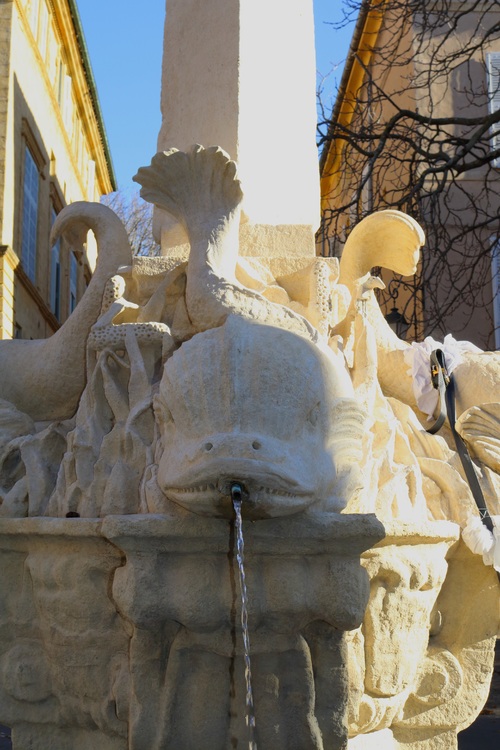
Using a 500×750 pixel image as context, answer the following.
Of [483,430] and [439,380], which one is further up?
[439,380]

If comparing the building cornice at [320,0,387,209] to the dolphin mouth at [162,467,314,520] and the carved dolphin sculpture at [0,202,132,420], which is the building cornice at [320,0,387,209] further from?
the dolphin mouth at [162,467,314,520]

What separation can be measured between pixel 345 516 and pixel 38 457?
47.3 inches

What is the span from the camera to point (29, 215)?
13828mm

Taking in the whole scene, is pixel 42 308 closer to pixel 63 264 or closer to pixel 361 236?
pixel 63 264

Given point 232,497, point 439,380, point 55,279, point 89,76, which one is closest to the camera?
point 232,497

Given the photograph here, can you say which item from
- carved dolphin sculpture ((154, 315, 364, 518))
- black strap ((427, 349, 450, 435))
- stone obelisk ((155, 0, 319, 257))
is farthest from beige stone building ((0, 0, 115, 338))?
carved dolphin sculpture ((154, 315, 364, 518))

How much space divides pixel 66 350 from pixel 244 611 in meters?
1.44

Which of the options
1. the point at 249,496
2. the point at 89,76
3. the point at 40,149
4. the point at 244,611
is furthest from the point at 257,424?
the point at 89,76

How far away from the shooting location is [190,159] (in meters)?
3.00

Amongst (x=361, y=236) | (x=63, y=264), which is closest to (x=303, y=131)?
(x=361, y=236)

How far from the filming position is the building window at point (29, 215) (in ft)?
44.0

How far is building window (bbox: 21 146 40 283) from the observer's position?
13.4 metres

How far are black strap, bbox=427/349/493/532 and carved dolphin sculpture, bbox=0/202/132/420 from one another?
4.09 ft

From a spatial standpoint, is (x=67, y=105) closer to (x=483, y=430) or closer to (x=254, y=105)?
(x=254, y=105)
